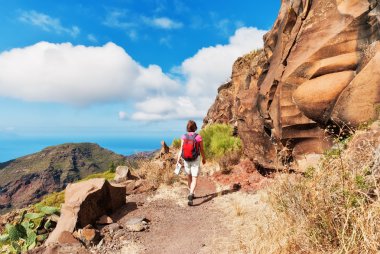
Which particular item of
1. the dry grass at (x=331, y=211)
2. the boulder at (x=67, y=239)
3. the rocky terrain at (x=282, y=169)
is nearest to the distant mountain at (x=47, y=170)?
the rocky terrain at (x=282, y=169)

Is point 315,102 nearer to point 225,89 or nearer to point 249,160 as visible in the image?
point 249,160

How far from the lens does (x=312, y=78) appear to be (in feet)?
28.9

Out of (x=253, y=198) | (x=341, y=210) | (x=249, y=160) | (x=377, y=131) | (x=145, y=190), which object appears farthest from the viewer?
(x=249, y=160)

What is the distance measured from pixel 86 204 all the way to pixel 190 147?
327 cm

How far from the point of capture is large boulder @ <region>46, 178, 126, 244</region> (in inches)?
313

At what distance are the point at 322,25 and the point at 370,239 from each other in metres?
6.62

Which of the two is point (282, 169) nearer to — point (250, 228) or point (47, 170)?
point (250, 228)

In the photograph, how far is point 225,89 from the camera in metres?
23.2

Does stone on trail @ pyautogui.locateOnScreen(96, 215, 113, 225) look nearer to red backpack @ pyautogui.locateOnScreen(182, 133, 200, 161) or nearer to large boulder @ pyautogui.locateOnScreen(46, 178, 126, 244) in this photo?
large boulder @ pyautogui.locateOnScreen(46, 178, 126, 244)

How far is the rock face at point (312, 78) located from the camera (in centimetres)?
764

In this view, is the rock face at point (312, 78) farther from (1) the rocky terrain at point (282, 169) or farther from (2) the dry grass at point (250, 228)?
(2) the dry grass at point (250, 228)

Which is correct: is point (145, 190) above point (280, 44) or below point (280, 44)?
below

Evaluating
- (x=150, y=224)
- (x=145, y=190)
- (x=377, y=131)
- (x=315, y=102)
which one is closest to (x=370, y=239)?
(x=377, y=131)

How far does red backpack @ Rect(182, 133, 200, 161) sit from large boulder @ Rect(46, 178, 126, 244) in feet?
7.13
